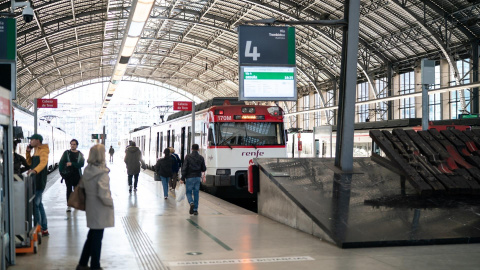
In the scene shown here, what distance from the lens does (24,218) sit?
7059 millimetres

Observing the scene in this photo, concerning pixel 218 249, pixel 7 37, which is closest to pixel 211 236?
pixel 218 249

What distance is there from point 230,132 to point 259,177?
5713 millimetres

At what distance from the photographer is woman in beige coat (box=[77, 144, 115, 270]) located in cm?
644

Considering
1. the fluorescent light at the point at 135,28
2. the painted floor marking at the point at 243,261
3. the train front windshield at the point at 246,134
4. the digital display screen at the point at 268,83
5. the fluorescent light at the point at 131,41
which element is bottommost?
the painted floor marking at the point at 243,261

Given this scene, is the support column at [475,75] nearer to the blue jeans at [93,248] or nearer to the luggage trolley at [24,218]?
the luggage trolley at [24,218]

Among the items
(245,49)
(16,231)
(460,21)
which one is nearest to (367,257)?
(16,231)

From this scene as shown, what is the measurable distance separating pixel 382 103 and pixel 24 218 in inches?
1498

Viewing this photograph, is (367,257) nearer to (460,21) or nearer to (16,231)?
(16,231)

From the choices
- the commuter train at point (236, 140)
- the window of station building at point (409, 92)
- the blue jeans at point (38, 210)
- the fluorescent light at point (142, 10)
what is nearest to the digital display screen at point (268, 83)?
the commuter train at point (236, 140)

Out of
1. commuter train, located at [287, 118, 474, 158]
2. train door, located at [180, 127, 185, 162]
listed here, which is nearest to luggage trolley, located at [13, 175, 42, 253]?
commuter train, located at [287, 118, 474, 158]

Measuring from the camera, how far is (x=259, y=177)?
12.3 m

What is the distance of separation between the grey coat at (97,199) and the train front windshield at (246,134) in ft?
36.7

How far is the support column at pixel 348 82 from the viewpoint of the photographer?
1278 centimetres

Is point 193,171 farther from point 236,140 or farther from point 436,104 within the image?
point 436,104
